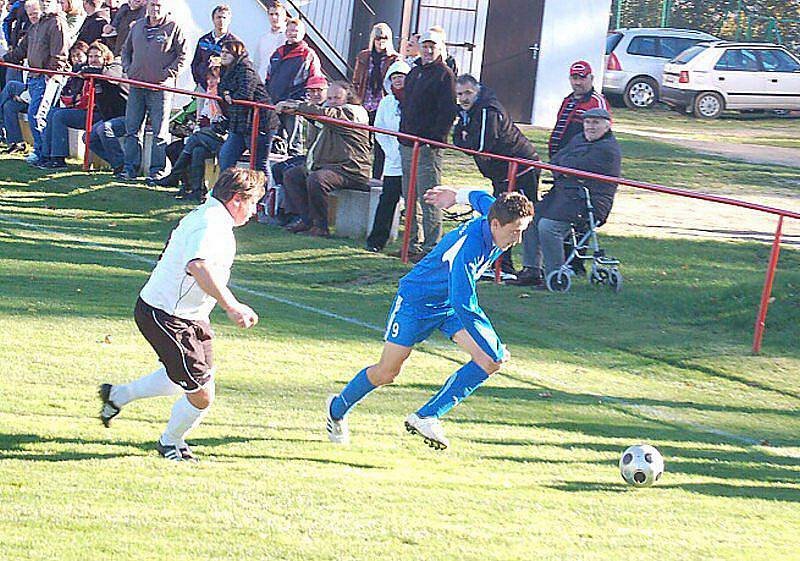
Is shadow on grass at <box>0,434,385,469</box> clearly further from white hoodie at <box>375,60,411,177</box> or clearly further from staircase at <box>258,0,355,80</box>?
staircase at <box>258,0,355,80</box>

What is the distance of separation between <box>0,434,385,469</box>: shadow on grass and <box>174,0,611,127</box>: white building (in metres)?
17.5

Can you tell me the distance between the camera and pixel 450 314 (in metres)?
7.68

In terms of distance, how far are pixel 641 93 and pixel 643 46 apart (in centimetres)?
132

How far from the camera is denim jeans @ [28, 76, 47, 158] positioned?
736 inches

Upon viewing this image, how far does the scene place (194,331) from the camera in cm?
693

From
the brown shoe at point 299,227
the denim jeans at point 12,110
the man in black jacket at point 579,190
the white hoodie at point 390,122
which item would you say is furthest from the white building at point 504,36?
the man in black jacket at point 579,190

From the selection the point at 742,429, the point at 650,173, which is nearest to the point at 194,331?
the point at 742,429

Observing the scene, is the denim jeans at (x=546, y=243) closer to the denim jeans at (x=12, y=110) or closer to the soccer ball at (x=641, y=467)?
the soccer ball at (x=641, y=467)

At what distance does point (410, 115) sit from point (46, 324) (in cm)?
551

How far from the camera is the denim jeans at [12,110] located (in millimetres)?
19750

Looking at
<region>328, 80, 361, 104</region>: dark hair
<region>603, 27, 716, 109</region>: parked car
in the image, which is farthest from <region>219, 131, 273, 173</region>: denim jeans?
<region>603, 27, 716, 109</region>: parked car

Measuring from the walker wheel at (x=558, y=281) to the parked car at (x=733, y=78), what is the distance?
17987mm

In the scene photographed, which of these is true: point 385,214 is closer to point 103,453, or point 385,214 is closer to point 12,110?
point 12,110

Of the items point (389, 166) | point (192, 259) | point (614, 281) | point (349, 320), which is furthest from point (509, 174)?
point (192, 259)
